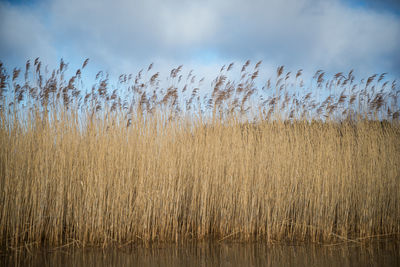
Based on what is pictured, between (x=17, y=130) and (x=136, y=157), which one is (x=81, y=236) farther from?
(x=17, y=130)

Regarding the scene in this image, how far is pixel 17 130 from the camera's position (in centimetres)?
342

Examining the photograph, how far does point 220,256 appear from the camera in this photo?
9.53ft

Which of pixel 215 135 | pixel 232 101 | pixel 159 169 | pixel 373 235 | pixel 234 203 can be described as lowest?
pixel 373 235

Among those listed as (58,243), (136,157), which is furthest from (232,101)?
(58,243)

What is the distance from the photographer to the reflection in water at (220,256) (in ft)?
8.83

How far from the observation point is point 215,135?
3916 millimetres

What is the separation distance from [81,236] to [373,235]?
13.7ft

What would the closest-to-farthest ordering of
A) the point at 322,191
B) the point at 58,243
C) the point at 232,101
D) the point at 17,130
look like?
the point at 58,243 < the point at 17,130 < the point at 322,191 < the point at 232,101

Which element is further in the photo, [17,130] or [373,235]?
[373,235]

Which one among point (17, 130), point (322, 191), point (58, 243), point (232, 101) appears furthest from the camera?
point (232, 101)

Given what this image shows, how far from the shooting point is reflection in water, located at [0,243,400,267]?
269 cm

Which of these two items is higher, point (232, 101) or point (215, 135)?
point (232, 101)

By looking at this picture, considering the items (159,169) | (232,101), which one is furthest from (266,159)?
(159,169)

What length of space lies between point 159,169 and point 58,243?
5.03 ft
